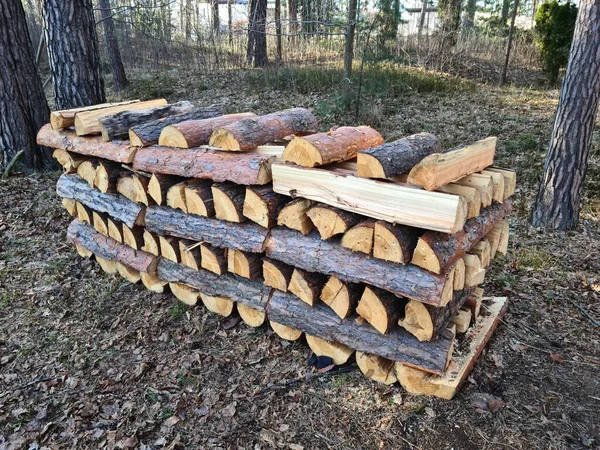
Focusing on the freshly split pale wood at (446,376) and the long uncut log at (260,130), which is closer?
the freshly split pale wood at (446,376)

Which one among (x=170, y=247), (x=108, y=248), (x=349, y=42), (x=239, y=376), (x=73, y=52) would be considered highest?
(x=349, y=42)

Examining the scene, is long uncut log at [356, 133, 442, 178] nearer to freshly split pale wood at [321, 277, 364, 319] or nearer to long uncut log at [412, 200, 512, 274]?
long uncut log at [412, 200, 512, 274]

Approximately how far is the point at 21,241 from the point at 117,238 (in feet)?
4.86

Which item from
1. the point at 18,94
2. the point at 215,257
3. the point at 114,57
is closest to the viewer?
the point at 215,257

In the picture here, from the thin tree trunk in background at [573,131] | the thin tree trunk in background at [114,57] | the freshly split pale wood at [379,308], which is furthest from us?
the thin tree trunk in background at [114,57]

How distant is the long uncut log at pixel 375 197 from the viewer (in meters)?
2.25

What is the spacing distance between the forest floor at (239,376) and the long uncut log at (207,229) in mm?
696

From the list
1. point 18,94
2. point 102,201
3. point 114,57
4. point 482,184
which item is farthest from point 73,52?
point 114,57

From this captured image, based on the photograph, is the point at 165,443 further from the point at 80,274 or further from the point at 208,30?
the point at 208,30

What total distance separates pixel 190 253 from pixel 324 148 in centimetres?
141

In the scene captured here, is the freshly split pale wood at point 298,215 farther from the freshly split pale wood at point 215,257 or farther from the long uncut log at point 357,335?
the freshly split pale wood at point 215,257

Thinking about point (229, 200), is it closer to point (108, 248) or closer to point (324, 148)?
point (324, 148)

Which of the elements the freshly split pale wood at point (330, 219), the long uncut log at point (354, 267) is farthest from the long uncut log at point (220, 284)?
the freshly split pale wood at point (330, 219)

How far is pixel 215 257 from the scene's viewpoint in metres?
3.28
